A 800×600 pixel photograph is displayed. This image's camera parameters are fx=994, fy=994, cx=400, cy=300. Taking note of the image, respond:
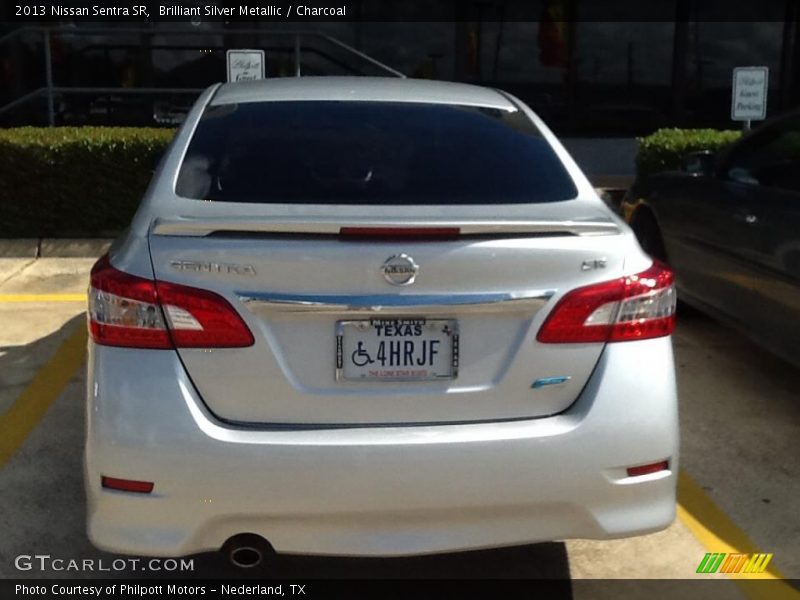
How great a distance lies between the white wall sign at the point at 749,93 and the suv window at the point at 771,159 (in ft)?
10.7

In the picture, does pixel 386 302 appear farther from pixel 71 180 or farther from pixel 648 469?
pixel 71 180

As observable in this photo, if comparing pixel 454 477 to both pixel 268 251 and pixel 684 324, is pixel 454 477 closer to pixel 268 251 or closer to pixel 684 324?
pixel 268 251

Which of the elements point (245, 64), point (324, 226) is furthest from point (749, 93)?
point (324, 226)

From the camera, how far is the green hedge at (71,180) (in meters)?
7.82

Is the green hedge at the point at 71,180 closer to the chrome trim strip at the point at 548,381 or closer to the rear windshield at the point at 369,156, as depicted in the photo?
the rear windshield at the point at 369,156

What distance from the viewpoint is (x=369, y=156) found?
3.40 meters

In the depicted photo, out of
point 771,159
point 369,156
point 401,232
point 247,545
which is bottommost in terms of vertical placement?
point 247,545

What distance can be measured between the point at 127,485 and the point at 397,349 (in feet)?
2.66

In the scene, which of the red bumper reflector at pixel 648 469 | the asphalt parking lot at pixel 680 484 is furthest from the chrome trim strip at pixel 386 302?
the asphalt parking lot at pixel 680 484

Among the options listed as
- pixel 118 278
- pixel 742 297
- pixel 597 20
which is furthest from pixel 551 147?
pixel 597 20

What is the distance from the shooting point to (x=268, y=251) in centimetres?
263

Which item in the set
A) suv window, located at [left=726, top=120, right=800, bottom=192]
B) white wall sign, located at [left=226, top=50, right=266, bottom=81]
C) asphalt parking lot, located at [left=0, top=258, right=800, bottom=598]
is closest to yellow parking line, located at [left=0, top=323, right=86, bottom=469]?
asphalt parking lot, located at [left=0, top=258, right=800, bottom=598]

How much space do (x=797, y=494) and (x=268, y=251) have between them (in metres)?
2.54

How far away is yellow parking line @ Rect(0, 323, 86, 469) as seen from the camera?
14.5ft
